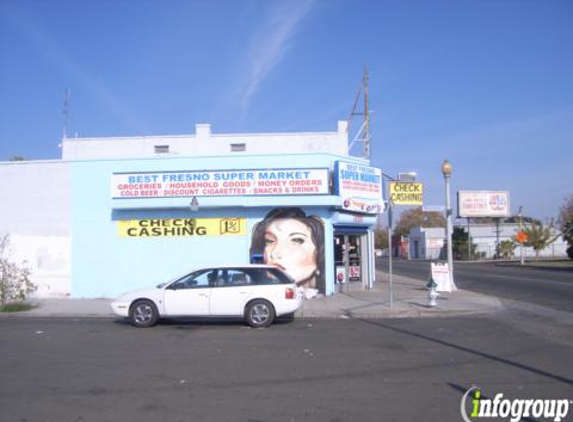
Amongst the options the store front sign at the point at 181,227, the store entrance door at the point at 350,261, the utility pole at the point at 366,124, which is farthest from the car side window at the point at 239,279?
the utility pole at the point at 366,124

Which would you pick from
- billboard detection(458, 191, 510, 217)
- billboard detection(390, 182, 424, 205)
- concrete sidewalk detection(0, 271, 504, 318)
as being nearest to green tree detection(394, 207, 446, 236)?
billboard detection(458, 191, 510, 217)

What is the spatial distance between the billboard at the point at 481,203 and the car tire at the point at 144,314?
2106 inches

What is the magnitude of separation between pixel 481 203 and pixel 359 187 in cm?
4592

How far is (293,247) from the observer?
2047 centimetres

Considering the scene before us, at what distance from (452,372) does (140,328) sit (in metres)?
8.17

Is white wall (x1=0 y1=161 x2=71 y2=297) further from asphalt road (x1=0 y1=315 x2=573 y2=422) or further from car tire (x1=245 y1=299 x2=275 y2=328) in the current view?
car tire (x1=245 y1=299 x2=275 y2=328)

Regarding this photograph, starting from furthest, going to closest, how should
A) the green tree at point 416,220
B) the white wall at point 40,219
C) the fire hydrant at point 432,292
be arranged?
1. the green tree at point 416,220
2. the white wall at point 40,219
3. the fire hydrant at point 432,292

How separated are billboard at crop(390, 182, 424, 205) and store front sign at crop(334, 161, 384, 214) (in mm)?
1529

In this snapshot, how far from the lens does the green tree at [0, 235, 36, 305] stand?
1983cm

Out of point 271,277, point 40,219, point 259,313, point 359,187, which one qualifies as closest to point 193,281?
point 259,313

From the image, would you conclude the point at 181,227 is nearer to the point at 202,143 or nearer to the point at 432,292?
the point at 432,292

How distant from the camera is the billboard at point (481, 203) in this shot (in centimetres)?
6300

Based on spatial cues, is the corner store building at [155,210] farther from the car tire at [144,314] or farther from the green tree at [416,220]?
the green tree at [416,220]

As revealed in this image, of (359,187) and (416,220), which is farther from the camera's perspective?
(416,220)
